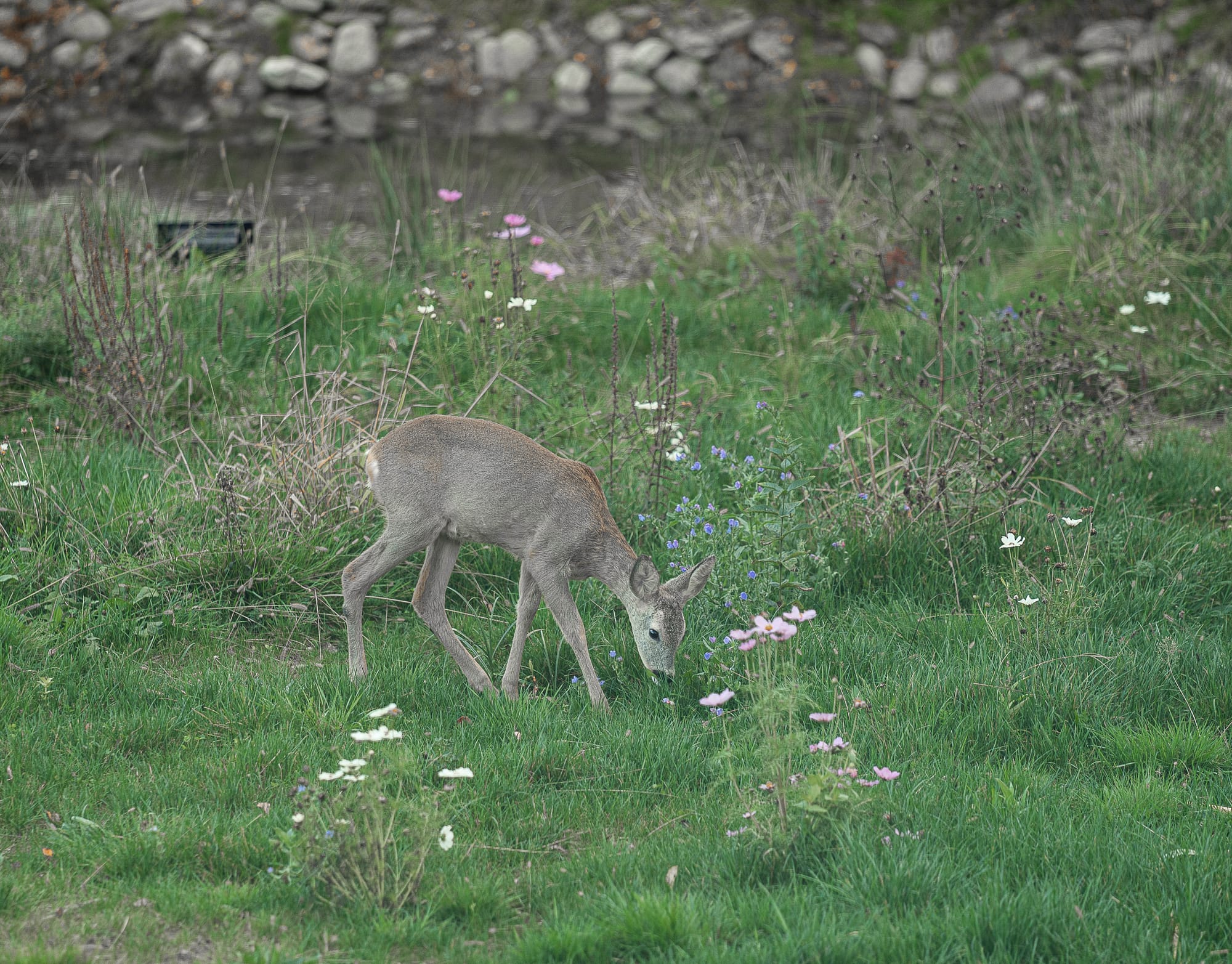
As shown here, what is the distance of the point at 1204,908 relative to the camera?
3.66m

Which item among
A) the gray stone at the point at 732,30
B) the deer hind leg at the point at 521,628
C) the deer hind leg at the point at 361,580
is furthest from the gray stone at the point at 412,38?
the deer hind leg at the point at 521,628

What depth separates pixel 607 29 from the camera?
17.5 m

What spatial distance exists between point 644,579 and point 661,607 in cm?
12

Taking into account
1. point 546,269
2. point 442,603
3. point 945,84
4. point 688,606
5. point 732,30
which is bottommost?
point 945,84

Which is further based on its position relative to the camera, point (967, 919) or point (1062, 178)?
point (1062, 178)

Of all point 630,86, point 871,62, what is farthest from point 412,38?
point 871,62

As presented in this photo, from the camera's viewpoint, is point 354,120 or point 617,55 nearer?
point 354,120

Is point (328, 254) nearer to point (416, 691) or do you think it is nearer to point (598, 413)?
point (598, 413)

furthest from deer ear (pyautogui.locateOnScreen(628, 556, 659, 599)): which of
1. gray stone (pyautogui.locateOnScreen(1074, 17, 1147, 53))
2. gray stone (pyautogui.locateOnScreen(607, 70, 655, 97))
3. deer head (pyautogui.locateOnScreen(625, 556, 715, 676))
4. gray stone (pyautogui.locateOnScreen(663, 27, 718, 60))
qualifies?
gray stone (pyautogui.locateOnScreen(663, 27, 718, 60))

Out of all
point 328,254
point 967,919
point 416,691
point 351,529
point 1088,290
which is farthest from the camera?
point 328,254

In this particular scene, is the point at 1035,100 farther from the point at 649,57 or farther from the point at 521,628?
the point at 521,628

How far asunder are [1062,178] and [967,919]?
789 cm

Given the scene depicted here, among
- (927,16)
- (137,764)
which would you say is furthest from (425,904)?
(927,16)

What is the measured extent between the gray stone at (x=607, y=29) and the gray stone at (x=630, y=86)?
0.87 meters
